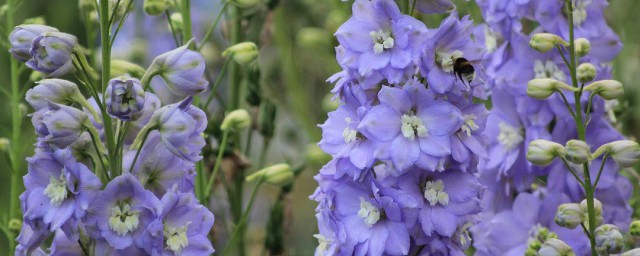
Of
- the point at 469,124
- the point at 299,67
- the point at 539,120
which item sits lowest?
the point at 299,67

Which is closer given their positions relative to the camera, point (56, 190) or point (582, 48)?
point (56, 190)

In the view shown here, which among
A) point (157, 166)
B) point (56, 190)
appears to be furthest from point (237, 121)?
point (56, 190)

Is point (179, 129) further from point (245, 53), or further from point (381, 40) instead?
point (245, 53)

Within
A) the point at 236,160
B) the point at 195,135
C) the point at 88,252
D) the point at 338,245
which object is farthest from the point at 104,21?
the point at 236,160

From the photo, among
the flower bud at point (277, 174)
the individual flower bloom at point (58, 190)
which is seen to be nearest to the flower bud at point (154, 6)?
the flower bud at point (277, 174)

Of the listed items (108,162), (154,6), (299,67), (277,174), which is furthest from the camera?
(299,67)

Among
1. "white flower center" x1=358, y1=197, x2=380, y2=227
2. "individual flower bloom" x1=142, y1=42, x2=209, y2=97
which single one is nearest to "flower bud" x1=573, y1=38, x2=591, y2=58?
"white flower center" x1=358, y1=197, x2=380, y2=227

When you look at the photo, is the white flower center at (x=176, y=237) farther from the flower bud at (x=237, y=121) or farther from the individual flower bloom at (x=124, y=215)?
the flower bud at (x=237, y=121)
